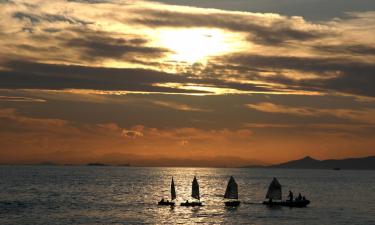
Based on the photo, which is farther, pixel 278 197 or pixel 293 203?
pixel 278 197

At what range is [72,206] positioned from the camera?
141 metres

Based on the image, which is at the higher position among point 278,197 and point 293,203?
point 278,197

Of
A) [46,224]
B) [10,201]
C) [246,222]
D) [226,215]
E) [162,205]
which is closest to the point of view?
[46,224]

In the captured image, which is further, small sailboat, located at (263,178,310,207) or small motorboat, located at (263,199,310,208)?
small sailboat, located at (263,178,310,207)

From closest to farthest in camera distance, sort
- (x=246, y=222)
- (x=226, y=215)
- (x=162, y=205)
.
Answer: (x=246, y=222)
(x=226, y=215)
(x=162, y=205)

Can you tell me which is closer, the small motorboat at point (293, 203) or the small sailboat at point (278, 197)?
the small motorboat at point (293, 203)

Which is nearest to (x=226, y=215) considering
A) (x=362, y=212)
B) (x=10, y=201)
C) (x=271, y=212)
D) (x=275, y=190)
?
(x=271, y=212)

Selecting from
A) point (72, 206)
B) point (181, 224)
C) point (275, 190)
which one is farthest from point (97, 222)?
point (275, 190)

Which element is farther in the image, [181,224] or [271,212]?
[271,212]

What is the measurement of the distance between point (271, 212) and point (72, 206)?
149 feet

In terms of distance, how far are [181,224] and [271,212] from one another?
2952 centimetres

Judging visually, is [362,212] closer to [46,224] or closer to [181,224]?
[181,224]

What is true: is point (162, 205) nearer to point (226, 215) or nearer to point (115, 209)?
point (115, 209)

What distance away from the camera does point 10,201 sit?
155625 millimetres
